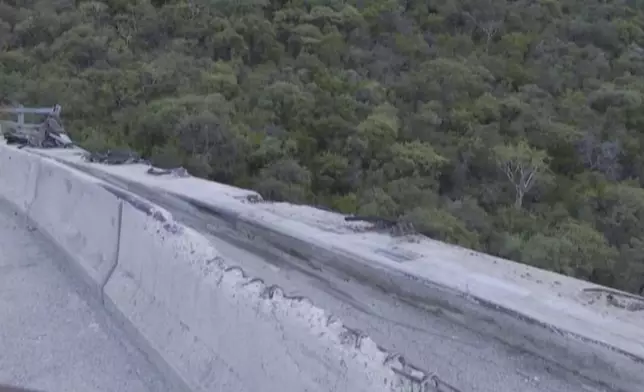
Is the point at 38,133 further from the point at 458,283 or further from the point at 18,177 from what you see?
the point at 458,283

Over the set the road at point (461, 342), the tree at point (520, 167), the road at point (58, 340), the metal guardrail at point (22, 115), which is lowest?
the tree at point (520, 167)

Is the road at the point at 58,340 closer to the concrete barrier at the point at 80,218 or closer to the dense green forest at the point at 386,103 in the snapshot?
the concrete barrier at the point at 80,218

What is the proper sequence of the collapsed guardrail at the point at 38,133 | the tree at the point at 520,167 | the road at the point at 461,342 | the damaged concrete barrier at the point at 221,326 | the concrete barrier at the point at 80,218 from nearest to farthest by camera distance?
the damaged concrete barrier at the point at 221,326, the road at the point at 461,342, the concrete barrier at the point at 80,218, the collapsed guardrail at the point at 38,133, the tree at the point at 520,167

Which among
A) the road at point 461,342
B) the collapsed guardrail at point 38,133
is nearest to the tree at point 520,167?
the collapsed guardrail at point 38,133

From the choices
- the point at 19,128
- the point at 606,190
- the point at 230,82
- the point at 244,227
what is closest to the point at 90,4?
the point at 230,82

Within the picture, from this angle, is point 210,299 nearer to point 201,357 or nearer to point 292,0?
point 201,357

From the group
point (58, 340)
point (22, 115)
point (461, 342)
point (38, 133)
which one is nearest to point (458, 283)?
point (461, 342)

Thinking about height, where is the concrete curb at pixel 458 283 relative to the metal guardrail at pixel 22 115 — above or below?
above
